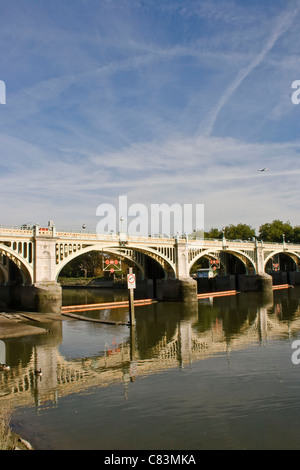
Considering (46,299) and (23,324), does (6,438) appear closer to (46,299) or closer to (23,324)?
(23,324)

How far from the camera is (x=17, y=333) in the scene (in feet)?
84.6

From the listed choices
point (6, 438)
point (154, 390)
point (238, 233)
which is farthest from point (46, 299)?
point (238, 233)

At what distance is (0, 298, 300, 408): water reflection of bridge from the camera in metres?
14.6

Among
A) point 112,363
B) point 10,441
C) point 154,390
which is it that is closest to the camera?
point 10,441

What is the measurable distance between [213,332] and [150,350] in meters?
8.29

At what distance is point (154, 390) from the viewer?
14344mm

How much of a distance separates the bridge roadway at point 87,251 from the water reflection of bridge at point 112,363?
47.2 ft

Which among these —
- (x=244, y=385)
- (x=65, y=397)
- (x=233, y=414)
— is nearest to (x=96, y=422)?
(x=65, y=397)

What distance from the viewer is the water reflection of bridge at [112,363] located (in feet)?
47.8

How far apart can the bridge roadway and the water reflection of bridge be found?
566 inches

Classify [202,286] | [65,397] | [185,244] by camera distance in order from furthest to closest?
[202,286] < [185,244] < [65,397]

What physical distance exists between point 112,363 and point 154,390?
503 cm

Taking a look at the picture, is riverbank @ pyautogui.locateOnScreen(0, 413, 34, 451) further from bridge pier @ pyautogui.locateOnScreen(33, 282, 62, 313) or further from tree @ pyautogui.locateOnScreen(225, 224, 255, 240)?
tree @ pyautogui.locateOnScreen(225, 224, 255, 240)
